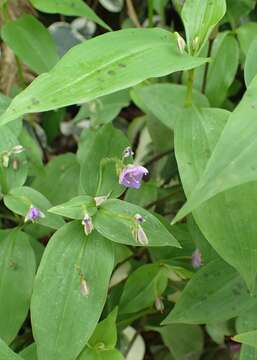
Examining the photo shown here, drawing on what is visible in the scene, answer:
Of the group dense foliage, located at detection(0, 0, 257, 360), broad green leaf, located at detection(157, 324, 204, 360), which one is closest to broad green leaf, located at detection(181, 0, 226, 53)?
dense foliage, located at detection(0, 0, 257, 360)

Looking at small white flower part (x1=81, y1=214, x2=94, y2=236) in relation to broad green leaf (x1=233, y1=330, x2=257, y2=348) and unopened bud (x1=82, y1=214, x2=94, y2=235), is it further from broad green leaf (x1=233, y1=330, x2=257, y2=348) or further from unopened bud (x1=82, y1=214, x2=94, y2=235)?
broad green leaf (x1=233, y1=330, x2=257, y2=348)

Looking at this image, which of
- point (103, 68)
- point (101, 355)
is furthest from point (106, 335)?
point (103, 68)

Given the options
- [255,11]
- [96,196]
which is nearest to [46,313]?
[96,196]

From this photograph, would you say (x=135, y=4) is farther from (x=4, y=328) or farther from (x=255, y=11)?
(x=4, y=328)

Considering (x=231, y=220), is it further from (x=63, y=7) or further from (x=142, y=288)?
(x=63, y=7)

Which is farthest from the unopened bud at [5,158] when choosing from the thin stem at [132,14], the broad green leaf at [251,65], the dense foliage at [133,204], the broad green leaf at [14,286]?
the thin stem at [132,14]
